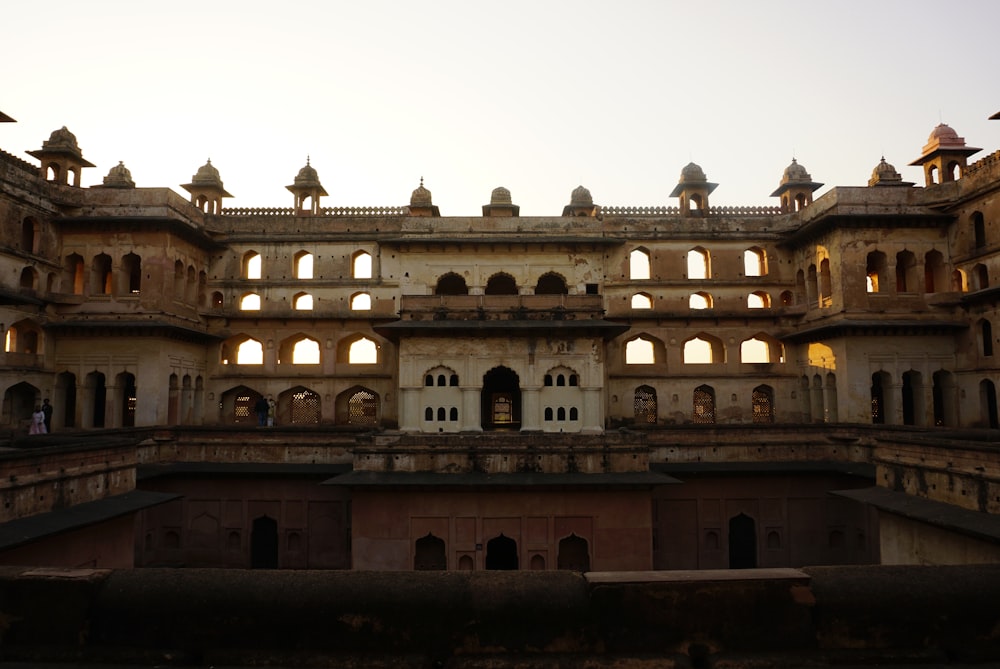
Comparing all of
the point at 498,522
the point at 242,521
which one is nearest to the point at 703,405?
the point at 498,522

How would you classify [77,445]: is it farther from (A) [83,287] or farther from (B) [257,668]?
(A) [83,287]

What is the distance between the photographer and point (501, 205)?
86.1 ft

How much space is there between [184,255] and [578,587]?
2411 centimetres

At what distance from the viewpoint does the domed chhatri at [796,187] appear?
88.8ft

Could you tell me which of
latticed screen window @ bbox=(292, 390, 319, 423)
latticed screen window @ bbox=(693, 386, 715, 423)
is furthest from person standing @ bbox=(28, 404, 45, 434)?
latticed screen window @ bbox=(693, 386, 715, 423)

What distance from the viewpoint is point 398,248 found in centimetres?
2523

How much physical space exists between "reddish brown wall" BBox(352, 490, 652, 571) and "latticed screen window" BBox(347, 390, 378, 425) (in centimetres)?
1242

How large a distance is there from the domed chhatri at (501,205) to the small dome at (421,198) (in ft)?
7.68

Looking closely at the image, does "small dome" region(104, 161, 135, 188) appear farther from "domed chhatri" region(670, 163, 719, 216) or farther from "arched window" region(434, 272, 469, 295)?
"domed chhatri" region(670, 163, 719, 216)

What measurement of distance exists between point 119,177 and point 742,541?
25.3 meters

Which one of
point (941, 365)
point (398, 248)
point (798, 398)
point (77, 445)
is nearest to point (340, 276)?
point (398, 248)

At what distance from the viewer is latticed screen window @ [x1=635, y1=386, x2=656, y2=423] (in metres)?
26.3

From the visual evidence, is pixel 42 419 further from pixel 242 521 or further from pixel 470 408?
pixel 470 408

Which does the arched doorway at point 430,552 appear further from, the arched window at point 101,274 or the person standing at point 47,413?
the arched window at point 101,274
